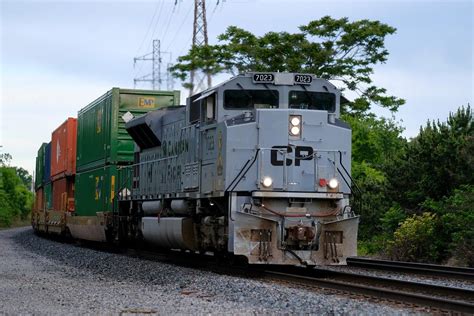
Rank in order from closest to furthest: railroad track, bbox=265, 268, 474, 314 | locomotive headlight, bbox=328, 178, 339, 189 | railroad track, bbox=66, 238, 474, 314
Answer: railroad track, bbox=265, 268, 474, 314
railroad track, bbox=66, 238, 474, 314
locomotive headlight, bbox=328, 178, 339, 189

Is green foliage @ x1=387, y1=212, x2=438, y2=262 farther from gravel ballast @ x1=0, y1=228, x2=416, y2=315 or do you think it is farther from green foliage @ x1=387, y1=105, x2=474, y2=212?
gravel ballast @ x1=0, y1=228, x2=416, y2=315

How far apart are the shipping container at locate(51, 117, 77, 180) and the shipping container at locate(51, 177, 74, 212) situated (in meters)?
0.24

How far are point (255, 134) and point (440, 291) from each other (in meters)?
4.15

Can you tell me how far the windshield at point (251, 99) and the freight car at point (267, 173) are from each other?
18 mm

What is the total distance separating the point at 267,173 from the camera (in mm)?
13055

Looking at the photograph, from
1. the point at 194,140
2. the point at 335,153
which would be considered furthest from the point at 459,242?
the point at 194,140

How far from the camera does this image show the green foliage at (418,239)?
18.9 m

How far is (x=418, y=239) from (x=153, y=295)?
10.4m

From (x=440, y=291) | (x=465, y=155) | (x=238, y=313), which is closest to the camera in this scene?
(x=238, y=313)

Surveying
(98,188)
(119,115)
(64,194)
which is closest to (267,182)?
(119,115)

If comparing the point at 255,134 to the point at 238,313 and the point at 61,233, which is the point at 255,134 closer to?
the point at 238,313

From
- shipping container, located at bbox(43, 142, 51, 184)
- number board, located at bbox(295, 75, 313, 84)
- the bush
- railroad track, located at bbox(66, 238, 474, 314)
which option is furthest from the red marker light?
the bush

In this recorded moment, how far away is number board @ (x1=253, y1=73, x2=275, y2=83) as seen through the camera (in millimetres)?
13609

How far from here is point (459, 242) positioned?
688 inches
